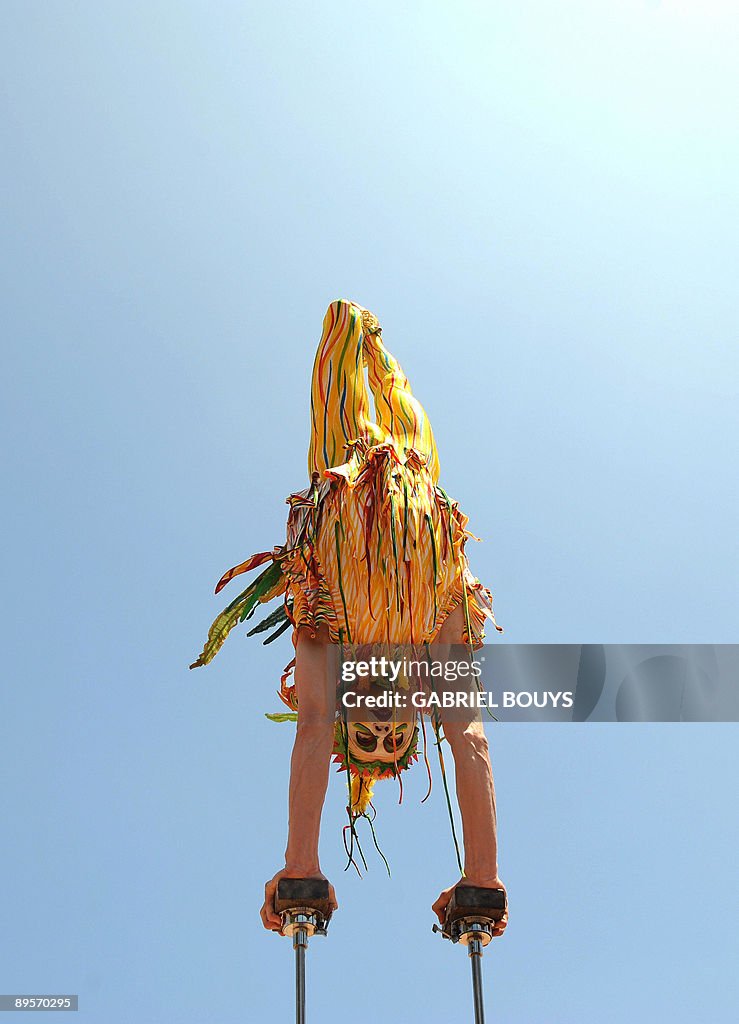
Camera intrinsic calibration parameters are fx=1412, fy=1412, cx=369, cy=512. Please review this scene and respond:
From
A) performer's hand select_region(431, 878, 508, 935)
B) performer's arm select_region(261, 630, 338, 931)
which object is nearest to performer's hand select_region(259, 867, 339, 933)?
performer's arm select_region(261, 630, 338, 931)

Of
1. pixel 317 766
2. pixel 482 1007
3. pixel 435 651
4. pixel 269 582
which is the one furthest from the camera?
pixel 269 582

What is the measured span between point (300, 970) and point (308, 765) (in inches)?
36.9

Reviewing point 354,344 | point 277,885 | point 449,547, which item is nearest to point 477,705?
point 449,547

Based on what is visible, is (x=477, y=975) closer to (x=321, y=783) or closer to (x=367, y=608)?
(x=321, y=783)

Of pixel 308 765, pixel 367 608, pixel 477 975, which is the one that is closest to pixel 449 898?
pixel 477 975

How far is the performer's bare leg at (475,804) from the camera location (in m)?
6.68

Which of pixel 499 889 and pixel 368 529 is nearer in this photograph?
pixel 499 889

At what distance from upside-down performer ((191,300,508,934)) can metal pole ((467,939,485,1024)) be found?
15 centimetres

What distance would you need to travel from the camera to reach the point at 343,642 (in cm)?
703

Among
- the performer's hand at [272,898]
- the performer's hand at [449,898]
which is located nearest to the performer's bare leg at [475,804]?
the performer's hand at [449,898]

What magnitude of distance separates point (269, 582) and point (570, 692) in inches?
68.6

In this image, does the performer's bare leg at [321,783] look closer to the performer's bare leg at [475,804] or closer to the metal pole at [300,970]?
the performer's bare leg at [475,804]

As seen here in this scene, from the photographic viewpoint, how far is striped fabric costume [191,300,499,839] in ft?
23.1

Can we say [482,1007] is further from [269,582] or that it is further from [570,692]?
[269,582]
